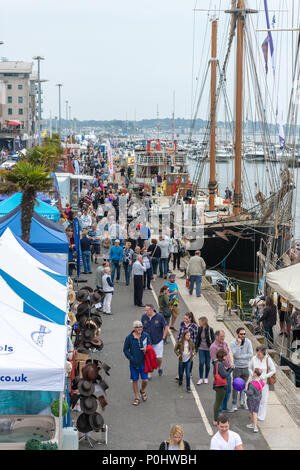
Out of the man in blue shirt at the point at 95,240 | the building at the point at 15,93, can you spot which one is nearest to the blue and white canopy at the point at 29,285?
the man in blue shirt at the point at 95,240

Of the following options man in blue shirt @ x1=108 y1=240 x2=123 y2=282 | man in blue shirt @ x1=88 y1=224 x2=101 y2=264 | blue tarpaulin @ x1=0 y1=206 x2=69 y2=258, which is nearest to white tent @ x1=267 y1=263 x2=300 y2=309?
blue tarpaulin @ x1=0 y1=206 x2=69 y2=258

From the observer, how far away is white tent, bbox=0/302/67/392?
7.96m

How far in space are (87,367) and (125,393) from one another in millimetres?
2456

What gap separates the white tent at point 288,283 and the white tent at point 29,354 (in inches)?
219

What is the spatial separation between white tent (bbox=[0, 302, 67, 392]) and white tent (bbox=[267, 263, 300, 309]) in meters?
5.56

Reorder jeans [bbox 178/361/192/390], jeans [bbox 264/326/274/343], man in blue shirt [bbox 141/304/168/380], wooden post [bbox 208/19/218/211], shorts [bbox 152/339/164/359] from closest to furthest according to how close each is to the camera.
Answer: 1. jeans [bbox 178/361/192/390]
2. man in blue shirt [bbox 141/304/168/380]
3. shorts [bbox 152/339/164/359]
4. jeans [bbox 264/326/274/343]
5. wooden post [bbox 208/19/218/211]

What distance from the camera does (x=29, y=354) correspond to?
8.26 m

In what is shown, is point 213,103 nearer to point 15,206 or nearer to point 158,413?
point 15,206

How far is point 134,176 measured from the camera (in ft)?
178

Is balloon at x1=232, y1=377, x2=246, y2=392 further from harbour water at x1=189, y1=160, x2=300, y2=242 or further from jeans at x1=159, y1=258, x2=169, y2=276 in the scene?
harbour water at x1=189, y1=160, x2=300, y2=242

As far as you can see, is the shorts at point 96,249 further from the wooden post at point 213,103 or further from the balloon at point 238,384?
the wooden post at point 213,103
